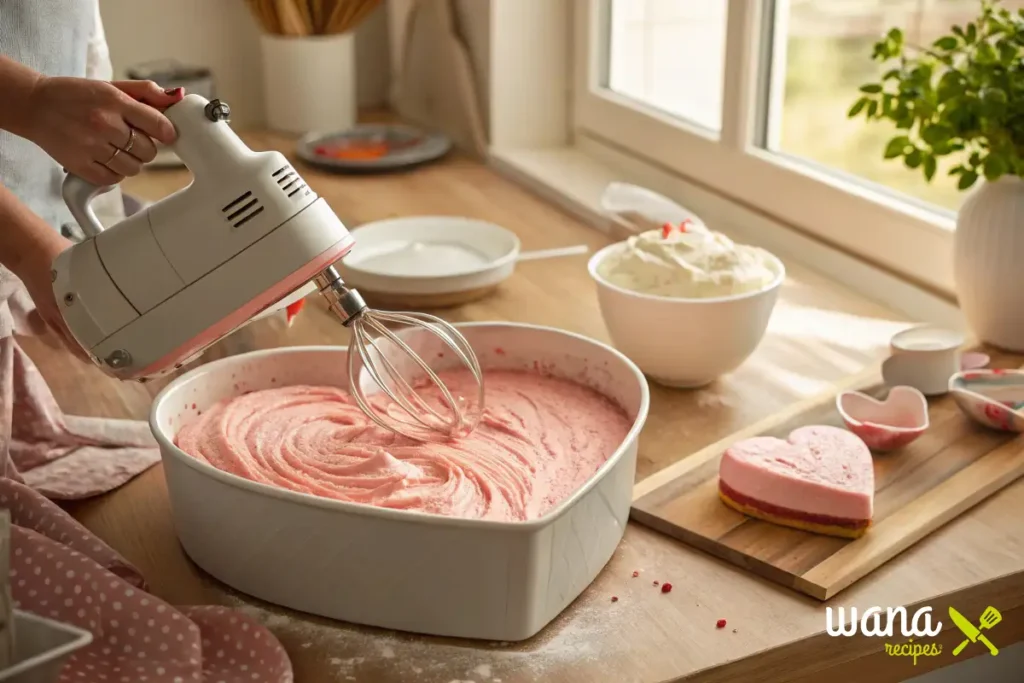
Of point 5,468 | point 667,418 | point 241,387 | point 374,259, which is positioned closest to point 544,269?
point 374,259

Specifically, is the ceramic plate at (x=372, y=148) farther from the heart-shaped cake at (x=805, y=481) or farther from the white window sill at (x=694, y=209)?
the heart-shaped cake at (x=805, y=481)

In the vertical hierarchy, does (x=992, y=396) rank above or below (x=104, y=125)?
below

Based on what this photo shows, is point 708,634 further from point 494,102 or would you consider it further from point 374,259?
point 494,102

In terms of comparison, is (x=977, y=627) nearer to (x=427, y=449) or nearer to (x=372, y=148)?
(x=427, y=449)

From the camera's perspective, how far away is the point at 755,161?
4.57ft

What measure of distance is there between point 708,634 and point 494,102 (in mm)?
1199

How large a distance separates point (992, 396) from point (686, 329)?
0.25 metres

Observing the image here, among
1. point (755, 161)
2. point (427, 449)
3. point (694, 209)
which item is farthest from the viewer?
point (694, 209)

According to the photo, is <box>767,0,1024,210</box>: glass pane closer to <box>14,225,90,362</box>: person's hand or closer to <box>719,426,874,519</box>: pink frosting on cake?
<box>719,426,874,519</box>: pink frosting on cake

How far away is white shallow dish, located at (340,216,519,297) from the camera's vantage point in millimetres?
1210

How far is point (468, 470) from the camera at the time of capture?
2.58ft

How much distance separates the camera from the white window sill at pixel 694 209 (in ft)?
3.96

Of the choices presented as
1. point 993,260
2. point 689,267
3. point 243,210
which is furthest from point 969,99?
point 243,210

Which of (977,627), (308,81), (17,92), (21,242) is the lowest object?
(977,627)
